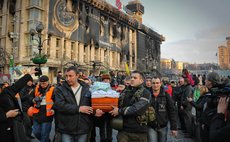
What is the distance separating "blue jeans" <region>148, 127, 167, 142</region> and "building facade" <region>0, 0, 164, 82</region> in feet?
73.6

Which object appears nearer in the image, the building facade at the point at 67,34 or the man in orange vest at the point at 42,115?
the man in orange vest at the point at 42,115

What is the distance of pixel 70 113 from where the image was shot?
136 inches

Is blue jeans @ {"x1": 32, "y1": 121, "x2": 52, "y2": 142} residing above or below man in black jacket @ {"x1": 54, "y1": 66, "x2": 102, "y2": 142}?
below

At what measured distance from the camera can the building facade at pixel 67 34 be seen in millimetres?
30297

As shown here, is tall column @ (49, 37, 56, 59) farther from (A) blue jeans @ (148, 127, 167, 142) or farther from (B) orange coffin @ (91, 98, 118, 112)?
(B) orange coffin @ (91, 98, 118, 112)

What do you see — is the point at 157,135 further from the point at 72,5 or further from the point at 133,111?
the point at 72,5

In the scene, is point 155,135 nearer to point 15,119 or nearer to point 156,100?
point 156,100

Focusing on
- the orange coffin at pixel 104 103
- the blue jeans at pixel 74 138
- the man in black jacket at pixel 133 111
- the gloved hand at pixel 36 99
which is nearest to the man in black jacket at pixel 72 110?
the blue jeans at pixel 74 138

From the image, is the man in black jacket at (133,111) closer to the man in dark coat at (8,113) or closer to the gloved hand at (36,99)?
the man in dark coat at (8,113)

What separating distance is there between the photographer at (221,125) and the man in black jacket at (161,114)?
7.30 ft

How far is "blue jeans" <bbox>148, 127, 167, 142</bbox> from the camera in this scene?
4.19 meters

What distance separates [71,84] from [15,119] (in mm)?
1010

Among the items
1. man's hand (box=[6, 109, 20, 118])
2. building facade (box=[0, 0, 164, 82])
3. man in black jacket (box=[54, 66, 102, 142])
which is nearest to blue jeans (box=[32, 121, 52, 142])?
man in black jacket (box=[54, 66, 102, 142])

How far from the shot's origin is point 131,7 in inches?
3113
